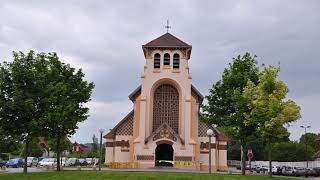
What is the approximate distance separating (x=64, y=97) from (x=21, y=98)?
647 cm

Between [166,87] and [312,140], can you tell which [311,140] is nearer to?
[312,140]

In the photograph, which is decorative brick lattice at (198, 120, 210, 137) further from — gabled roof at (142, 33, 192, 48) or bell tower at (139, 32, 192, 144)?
gabled roof at (142, 33, 192, 48)

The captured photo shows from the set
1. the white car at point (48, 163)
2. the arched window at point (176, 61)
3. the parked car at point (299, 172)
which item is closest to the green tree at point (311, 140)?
the parked car at point (299, 172)

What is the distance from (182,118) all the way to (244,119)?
67.0ft

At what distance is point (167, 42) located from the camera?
6488 cm

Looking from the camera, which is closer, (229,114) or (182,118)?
(229,114)

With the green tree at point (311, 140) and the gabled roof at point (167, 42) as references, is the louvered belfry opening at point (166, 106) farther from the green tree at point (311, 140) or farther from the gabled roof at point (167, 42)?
the green tree at point (311, 140)

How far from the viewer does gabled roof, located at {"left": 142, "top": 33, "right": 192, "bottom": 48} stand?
63.9 metres

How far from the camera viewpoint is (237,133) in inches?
1692

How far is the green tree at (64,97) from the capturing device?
128 feet

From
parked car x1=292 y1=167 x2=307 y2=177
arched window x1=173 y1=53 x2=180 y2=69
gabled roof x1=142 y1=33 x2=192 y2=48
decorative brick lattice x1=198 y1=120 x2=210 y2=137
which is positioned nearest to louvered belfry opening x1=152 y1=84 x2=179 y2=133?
arched window x1=173 y1=53 x2=180 y2=69

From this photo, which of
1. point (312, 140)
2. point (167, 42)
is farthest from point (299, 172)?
point (312, 140)

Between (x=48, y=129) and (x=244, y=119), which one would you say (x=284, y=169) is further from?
(x=48, y=129)

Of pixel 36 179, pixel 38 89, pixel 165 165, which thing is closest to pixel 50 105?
pixel 38 89
